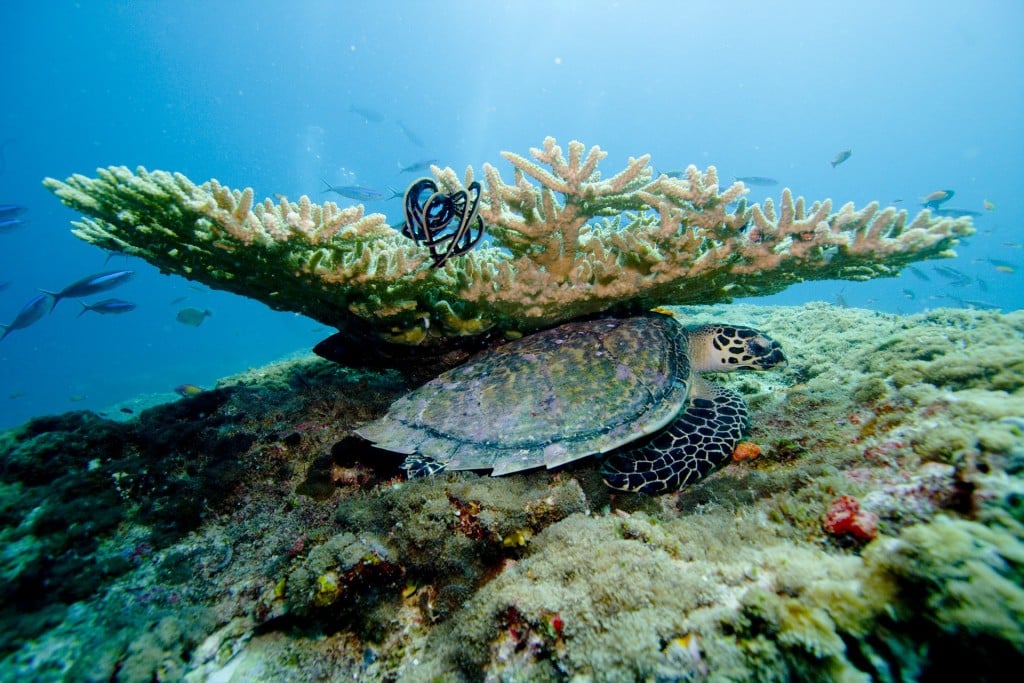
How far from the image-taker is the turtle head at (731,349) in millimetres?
3863

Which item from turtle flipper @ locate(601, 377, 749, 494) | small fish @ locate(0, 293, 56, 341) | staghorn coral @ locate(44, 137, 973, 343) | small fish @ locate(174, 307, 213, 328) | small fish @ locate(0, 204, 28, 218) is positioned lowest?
turtle flipper @ locate(601, 377, 749, 494)

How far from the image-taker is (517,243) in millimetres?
3338

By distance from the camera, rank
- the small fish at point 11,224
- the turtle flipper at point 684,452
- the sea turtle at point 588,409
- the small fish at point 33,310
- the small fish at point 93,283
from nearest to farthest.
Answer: the turtle flipper at point 684,452 → the sea turtle at point 588,409 → the small fish at point 93,283 → the small fish at point 33,310 → the small fish at point 11,224

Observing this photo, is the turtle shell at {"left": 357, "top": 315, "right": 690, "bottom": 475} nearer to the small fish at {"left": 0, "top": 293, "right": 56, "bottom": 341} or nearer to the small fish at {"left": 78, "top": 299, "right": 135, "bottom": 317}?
the small fish at {"left": 78, "top": 299, "right": 135, "bottom": 317}

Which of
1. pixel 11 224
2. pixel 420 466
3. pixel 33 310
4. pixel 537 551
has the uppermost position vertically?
pixel 11 224

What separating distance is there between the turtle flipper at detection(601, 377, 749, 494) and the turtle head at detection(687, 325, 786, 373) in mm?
560

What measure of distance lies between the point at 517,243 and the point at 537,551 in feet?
7.77

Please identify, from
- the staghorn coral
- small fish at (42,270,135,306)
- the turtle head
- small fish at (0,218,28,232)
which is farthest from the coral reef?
small fish at (0,218,28,232)

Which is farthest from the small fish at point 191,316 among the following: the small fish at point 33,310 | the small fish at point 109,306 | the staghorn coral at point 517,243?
the staghorn coral at point 517,243

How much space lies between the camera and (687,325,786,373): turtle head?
152 inches

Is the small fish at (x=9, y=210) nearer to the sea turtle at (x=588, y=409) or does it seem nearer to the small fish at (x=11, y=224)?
the small fish at (x=11, y=224)

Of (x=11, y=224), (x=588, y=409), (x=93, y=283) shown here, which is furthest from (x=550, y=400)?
(x=11, y=224)

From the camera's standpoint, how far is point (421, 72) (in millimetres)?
98250

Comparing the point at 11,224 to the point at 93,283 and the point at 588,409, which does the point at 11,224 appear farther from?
the point at 588,409
